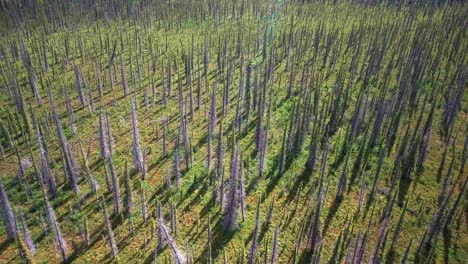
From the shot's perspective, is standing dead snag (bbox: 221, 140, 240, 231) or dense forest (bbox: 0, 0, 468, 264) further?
standing dead snag (bbox: 221, 140, 240, 231)

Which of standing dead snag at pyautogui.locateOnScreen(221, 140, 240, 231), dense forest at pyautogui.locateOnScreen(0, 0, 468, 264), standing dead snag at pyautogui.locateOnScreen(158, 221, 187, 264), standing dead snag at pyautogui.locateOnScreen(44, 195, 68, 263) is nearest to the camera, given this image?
standing dead snag at pyautogui.locateOnScreen(44, 195, 68, 263)

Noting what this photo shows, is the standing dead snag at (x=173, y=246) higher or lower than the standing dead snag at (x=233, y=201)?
lower

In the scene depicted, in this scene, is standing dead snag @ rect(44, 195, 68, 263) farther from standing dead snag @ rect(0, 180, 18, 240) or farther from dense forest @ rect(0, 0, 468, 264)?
standing dead snag @ rect(0, 180, 18, 240)

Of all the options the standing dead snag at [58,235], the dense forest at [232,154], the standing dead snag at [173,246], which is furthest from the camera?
the dense forest at [232,154]

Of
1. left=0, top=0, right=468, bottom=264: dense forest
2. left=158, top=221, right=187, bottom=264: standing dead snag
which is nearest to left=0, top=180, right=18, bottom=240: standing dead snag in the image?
left=0, top=0, right=468, bottom=264: dense forest

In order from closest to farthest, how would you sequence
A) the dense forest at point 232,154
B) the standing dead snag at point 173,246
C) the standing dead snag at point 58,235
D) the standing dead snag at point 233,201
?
1. the standing dead snag at point 58,235
2. the standing dead snag at point 173,246
3. the dense forest at point 232,154
4. the standing dead snag at point 233,201

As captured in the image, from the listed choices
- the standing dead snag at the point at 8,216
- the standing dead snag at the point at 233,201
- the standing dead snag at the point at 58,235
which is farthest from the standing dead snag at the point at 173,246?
the standing dead snag at the point at 8,216

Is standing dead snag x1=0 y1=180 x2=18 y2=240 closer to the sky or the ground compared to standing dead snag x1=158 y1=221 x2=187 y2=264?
closer to the sky

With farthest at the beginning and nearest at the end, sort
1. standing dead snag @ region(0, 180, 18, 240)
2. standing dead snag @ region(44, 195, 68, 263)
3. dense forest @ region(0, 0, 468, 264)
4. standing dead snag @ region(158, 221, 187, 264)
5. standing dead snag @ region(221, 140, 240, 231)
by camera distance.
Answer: standing dead snag @ region(221, 140, 240, 231) < dense forest @ region(0, 0, 468, 264) < standing dead snag @ region(158, 221, 187, 264) < standing dead snag @ region(0, 180, 18, 240) < standing dead snag @ region(44, 195, 68, 263)

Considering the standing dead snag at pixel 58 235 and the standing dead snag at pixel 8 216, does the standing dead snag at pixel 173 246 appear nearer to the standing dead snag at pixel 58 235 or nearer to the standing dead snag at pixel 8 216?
the standing dead snag at pixel 58 235

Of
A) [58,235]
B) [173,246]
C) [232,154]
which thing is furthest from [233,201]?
[58,235]
